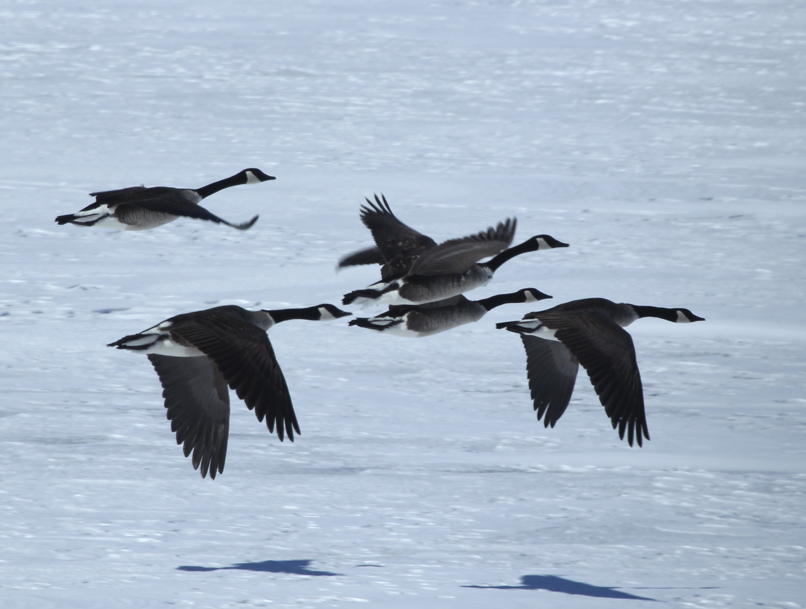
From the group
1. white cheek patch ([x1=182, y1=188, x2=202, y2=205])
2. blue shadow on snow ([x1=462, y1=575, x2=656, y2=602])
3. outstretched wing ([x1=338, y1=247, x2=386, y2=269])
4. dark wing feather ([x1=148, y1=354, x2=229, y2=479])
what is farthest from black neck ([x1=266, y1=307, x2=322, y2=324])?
blue shadow on snow ([x1=462, y1=575, x2=656, y2=602])

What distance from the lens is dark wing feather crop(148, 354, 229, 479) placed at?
738 cm

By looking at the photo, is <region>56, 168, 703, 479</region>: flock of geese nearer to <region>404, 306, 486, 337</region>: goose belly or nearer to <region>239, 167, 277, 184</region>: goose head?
<region>404, 306, 486, 337</region>: goose belly

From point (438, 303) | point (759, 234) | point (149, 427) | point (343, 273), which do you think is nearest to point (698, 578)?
point (438, 303)

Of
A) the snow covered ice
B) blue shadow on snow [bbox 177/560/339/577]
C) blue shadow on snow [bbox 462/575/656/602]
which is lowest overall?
blue shadow on snow [bbox 177/560/339/577]

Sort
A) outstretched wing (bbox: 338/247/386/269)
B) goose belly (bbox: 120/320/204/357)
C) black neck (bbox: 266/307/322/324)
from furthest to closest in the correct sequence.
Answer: outstretched wing (bbox: 338/247/386/269) → black neck (bbox: 266/307/322/324) → goose belly (bbox: 120/320/204/357)

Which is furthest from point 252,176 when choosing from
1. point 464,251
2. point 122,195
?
point 464,251

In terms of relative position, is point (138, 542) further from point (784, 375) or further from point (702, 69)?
point (702, 69)

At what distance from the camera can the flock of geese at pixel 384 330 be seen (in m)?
6.38

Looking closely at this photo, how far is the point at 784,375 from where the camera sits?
53.7ft

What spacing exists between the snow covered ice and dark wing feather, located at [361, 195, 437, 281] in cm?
314


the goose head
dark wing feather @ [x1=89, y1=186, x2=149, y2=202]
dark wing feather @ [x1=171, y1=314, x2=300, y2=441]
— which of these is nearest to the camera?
dark wing feather @ [x1=171, y1=314, x2=300, y2=441]

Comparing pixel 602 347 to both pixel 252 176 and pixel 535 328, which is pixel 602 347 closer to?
pixel 535 328

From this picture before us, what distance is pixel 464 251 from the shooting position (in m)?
7.43

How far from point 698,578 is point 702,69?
22758 millimetres
